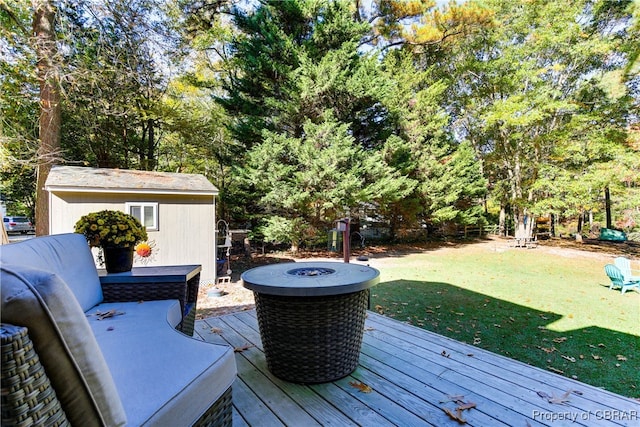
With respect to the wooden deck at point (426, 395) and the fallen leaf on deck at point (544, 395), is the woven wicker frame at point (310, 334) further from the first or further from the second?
the fallen leaf on deck at point (544, 395)

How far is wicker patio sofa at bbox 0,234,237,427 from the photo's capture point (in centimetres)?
70

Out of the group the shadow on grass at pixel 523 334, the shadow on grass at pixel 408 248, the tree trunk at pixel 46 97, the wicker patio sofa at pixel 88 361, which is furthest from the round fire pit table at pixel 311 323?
the shadow on grass at pixel 408 248

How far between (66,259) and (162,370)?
141 cm

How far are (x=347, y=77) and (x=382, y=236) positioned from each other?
24.6ft

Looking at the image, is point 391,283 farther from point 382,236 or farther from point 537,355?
point 382,236

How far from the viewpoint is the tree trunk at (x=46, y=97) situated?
652 cm

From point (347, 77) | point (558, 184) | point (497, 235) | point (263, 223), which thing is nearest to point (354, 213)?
point (263, 223)

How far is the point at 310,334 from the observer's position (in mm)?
2158

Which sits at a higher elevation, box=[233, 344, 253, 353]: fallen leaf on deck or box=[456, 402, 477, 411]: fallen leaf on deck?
box=[456, 402, 477, 411]: fallen leaf on deck

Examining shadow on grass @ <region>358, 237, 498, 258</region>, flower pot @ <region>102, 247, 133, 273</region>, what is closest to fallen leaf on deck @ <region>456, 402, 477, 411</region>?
flower pot @ <region>102, 247, 133, 273</region>

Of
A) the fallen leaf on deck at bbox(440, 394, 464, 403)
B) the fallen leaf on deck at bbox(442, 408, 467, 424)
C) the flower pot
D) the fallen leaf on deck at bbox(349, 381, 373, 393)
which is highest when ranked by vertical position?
the flower pot

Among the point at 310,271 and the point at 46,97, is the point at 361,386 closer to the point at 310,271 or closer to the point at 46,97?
the point at 310,271

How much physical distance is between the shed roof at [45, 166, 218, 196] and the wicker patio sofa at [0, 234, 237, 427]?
4.51 m

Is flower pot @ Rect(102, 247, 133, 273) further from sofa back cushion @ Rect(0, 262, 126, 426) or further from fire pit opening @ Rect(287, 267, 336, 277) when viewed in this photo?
sofa back cushion @ Rect(0, 262, 126, 426)
